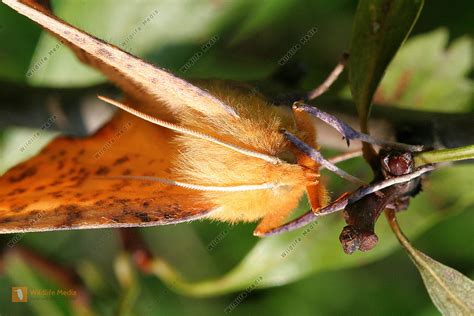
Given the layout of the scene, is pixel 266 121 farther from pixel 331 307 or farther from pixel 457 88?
pixel 331 307

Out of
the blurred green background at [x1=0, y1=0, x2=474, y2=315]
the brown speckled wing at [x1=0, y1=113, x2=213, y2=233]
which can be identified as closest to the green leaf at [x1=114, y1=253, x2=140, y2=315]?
the blurred green background at [x1=0, y1=0, x2=474, y2=315]

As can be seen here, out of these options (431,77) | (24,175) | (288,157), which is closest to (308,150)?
(288,157)

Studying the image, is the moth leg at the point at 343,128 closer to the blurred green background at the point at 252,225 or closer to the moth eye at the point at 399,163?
the moth eye at the point at 399,163

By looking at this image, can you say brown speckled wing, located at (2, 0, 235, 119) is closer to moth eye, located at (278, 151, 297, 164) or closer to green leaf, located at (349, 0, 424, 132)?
moth eye, located at (278, 151, 297, 164)

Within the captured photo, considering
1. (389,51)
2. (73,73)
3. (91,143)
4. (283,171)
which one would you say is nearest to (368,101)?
(389,51)
